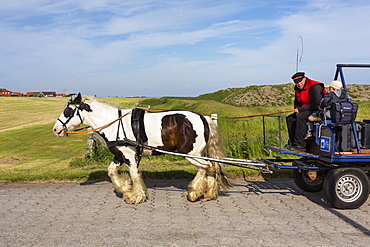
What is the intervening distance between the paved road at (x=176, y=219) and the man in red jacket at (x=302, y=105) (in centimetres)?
118

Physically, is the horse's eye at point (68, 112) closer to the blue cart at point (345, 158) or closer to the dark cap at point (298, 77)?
the dark cap at point (298, 77)

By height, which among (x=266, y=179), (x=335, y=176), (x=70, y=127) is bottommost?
(x=266, y=179)

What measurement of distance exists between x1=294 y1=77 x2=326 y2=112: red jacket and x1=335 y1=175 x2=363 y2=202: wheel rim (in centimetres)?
145

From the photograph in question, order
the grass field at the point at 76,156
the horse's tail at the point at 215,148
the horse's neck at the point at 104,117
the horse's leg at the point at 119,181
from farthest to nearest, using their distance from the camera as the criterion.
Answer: the grass field at the point at 76,156 → the horse's tail at the point at 215,148 → the horse's neck at the point at 104,117 → the horse's leg at the point at 119,181

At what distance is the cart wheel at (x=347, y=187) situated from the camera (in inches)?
247

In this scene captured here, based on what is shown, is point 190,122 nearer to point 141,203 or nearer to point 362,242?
point 141,203

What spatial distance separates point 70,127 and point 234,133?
21.1 ft

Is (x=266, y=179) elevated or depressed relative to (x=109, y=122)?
depressed

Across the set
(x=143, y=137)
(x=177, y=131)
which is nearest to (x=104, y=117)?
(x=143, y=137)

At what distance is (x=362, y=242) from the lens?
15.7 ft

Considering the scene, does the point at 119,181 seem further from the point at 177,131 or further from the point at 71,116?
the point at 71,116

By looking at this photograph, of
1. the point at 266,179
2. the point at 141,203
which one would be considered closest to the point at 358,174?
the point at 266,179

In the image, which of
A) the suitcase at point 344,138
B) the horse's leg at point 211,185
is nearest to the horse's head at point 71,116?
the horse's leg at point 211,185

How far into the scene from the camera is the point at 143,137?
23.2ft
